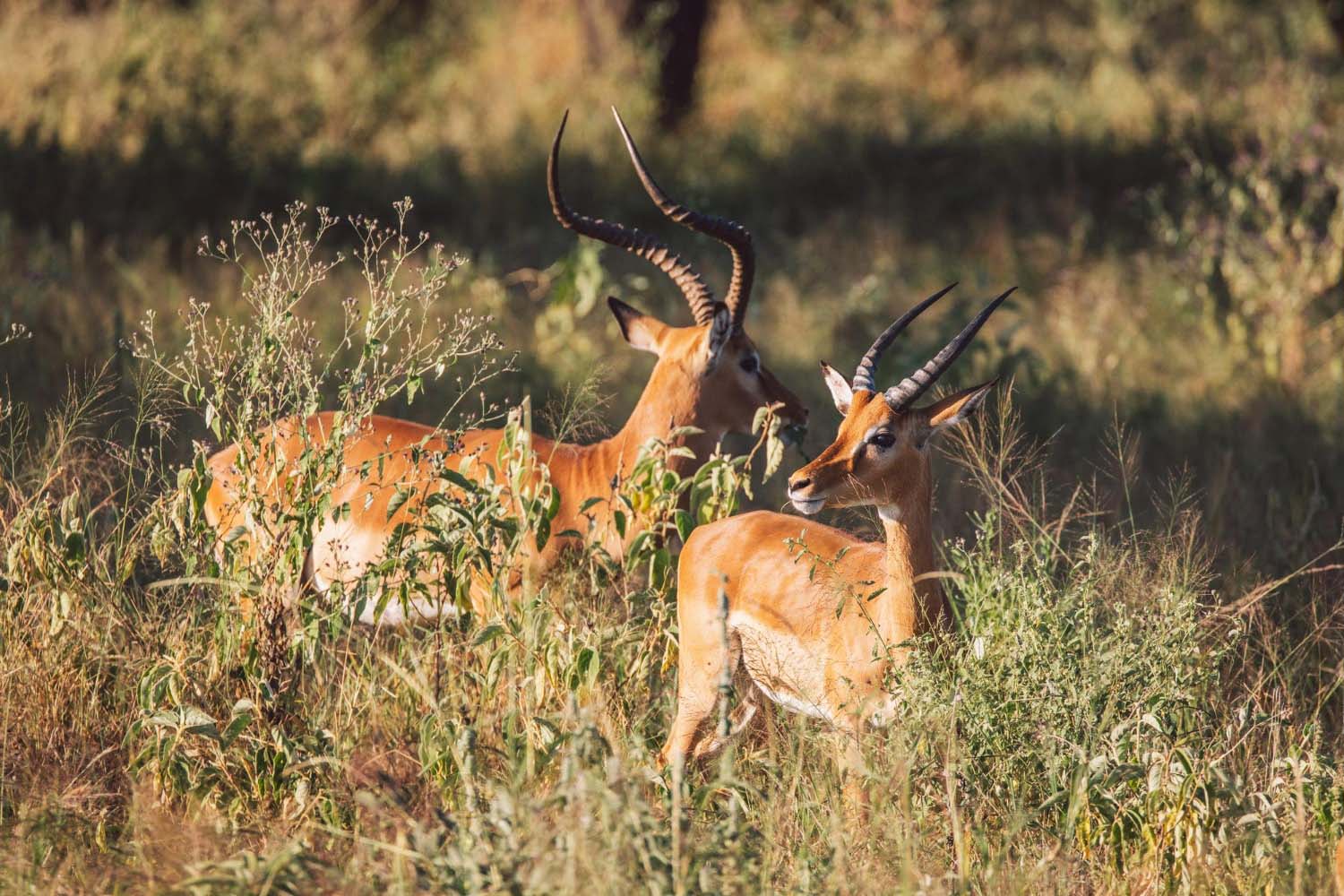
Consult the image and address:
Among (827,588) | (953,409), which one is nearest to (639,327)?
(827,588)

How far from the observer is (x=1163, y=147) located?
10922 millimetres

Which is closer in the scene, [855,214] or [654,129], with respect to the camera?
[855,214]

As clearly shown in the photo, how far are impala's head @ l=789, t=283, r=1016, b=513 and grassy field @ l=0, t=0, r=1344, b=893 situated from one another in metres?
0.23

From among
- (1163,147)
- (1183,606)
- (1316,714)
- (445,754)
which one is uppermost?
(1163,147)

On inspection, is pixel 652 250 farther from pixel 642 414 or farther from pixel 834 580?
pixel 834 580

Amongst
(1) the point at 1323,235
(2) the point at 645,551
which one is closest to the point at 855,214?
(1) the point at 1323,235

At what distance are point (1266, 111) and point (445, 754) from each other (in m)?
9.30

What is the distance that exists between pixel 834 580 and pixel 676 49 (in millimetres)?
9289

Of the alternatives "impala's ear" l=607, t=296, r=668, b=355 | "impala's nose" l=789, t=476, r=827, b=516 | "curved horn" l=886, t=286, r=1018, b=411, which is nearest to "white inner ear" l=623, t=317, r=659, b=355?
"impala's ear" l=607, t=296, r=668, b=355

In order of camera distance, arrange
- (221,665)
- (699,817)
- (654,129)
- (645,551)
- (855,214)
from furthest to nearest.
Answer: (654,129)
(855,214)
(645,551)
(221,665)
(699,817)

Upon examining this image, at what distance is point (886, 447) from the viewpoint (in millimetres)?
3637

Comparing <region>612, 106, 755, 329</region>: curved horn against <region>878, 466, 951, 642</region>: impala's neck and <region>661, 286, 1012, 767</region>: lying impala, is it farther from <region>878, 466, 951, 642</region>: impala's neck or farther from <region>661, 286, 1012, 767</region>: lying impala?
<region>878, 466, 951, 642</region>: impala's neck

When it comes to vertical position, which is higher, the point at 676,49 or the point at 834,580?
the point at 676,49

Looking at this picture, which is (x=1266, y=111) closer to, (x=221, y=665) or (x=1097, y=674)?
(x=1097, y=674)
